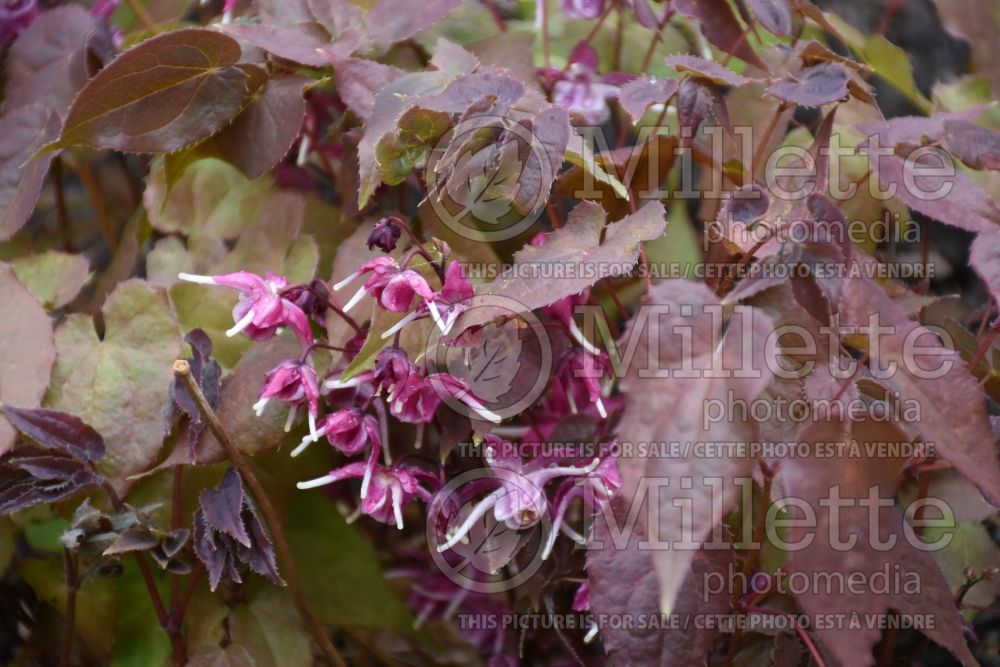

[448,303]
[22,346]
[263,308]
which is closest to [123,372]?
[22,346]

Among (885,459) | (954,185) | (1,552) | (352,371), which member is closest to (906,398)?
(885,459)

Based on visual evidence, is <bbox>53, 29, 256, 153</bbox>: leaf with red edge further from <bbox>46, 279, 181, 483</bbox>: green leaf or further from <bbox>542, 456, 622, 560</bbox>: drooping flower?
<bbox>542, 456, 622, 560</bbox>: drooping flower

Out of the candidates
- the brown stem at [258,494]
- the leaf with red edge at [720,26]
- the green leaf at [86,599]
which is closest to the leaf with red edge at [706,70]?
the leaf with red edge at [720,26]

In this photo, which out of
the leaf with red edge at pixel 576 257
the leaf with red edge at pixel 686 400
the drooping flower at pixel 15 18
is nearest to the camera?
the leaf with red edge at pixel 686 400

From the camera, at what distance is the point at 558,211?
2.35 ft

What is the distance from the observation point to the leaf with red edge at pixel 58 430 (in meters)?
0.59

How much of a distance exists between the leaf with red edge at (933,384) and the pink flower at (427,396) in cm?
20

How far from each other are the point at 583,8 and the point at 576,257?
0.41m

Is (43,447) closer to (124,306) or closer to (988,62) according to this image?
(124,306)

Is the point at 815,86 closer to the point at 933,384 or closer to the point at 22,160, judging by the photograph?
the point at 933,384

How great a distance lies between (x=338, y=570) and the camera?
2.53 feet

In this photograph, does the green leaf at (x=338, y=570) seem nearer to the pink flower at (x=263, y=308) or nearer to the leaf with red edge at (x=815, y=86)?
the pink flower at (x=263, y=308)

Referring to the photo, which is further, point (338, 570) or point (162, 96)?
point (338, 570)

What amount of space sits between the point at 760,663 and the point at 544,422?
21 cm
